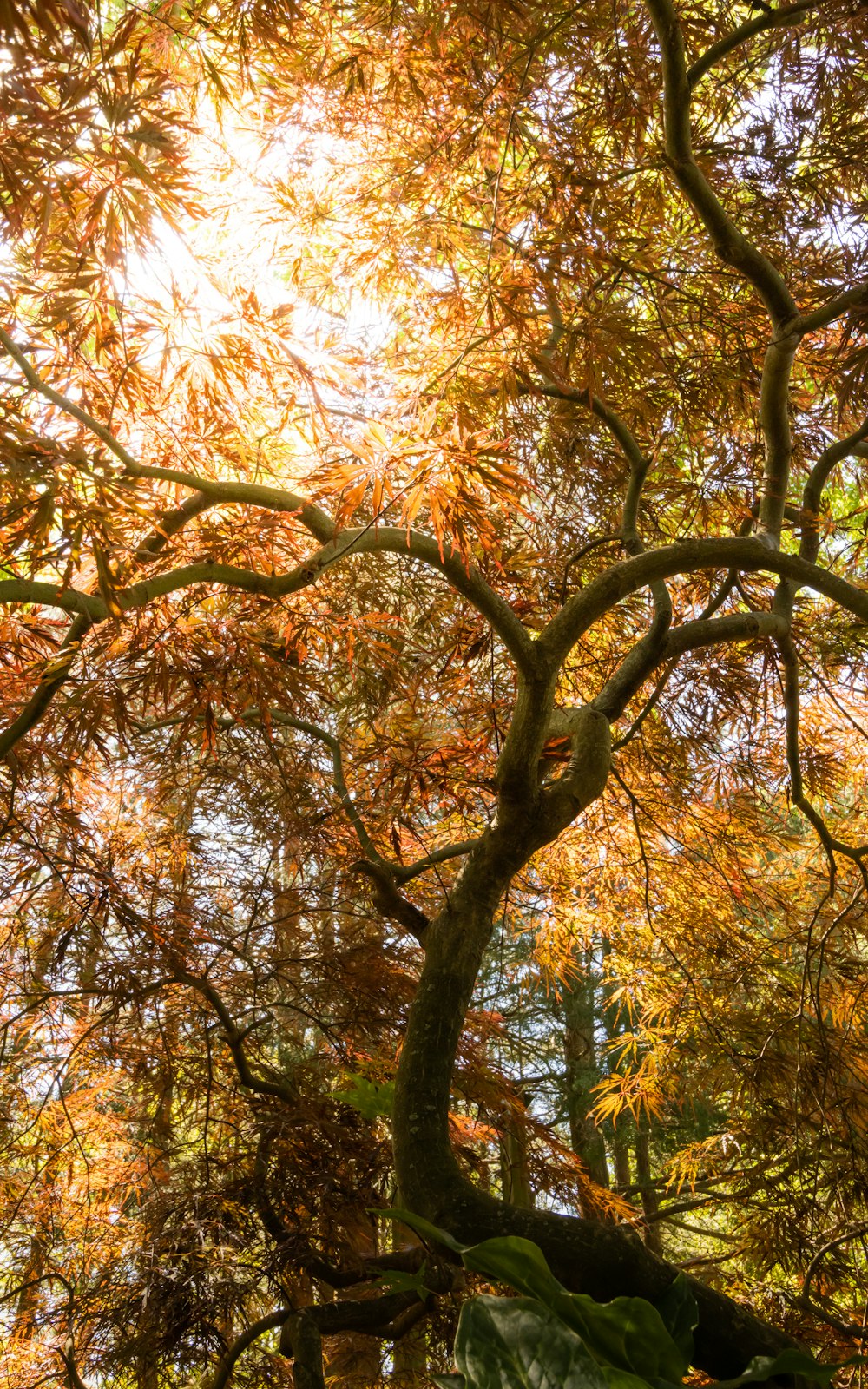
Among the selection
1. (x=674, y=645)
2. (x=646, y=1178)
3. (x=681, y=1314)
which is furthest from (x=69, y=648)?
(x=646, y=1178)

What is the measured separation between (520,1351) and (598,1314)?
0.17 meters

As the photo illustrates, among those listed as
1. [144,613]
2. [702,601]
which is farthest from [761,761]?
[144,613]

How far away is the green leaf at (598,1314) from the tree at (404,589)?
0.32 metres

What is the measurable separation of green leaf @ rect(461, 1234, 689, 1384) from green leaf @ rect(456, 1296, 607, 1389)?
0.06 m

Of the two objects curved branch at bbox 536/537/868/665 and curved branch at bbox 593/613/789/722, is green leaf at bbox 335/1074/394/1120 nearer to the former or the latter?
curved branch at bbox 593/613/789/722

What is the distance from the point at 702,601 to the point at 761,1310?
1990mm

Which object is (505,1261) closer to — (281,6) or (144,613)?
(144,613)

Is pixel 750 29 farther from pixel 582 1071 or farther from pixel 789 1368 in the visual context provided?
pixel 582 1071

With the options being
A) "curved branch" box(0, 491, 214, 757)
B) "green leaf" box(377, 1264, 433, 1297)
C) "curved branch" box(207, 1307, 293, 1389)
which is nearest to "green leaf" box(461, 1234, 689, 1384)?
"green leaf" box(377, 1264, 433, 1297)

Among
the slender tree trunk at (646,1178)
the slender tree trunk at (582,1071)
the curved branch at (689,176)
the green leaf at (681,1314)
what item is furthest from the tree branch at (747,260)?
the slender tree trunk at (582,1071)

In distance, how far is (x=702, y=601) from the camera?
2965 millimetres

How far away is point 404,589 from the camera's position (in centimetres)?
301

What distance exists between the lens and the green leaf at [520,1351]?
967 mm

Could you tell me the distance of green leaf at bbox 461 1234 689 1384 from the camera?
1.09 meters
